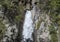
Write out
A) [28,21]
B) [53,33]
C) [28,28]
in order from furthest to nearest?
[28,21], [28,28], [53,33]

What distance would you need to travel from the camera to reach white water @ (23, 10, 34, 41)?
20.7ft

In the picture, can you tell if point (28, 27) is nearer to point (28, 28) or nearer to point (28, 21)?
point (28, 28)

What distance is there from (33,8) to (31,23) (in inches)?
23.4

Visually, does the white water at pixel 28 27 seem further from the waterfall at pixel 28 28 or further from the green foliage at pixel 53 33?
the green foliage at pixel 53 33

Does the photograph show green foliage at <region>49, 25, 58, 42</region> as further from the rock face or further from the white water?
the white water

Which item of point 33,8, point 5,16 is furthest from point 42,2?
point 5,16

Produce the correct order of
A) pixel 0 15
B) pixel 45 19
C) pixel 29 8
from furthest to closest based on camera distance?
pixel 29 8, pixel 0 15, pixel 45 19

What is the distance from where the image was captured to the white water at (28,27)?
631 centimetres

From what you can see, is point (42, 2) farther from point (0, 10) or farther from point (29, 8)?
point (0, 10)

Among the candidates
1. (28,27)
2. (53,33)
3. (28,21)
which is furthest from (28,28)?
(53,33)

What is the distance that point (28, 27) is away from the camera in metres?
6.52

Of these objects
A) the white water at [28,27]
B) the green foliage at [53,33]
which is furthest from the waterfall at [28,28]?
the green foliage at [53,33]

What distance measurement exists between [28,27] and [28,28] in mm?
35

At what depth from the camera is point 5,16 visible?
6.48m
